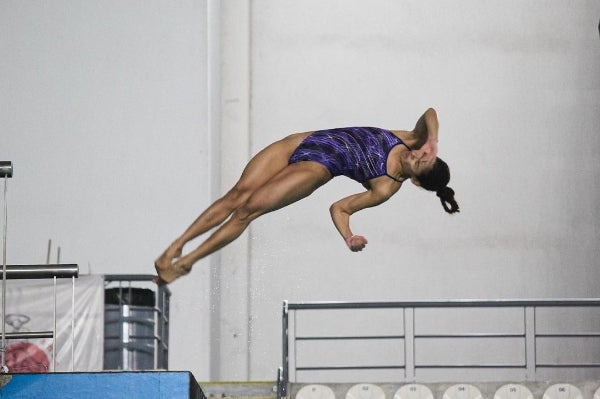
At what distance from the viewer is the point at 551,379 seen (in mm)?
7723

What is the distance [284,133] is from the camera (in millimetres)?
7758

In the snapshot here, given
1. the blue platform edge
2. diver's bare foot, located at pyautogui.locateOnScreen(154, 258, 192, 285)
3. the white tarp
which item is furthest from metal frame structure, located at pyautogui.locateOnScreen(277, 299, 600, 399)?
the blue platform edge

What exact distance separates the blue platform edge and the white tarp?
333 cm

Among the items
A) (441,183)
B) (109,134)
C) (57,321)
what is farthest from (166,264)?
(441,183)

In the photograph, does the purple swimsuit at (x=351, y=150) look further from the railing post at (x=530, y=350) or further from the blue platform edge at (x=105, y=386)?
the blue platform edge at (x=105, y=386)

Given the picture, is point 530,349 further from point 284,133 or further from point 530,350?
point 284,133

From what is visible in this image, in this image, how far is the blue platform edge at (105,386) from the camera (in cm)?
389

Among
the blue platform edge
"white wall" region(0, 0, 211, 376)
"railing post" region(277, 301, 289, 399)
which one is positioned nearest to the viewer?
the blue platform edge

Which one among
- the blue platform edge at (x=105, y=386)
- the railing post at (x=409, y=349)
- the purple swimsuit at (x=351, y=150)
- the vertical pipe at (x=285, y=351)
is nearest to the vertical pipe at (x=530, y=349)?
the railing post at (x=409, y=349)

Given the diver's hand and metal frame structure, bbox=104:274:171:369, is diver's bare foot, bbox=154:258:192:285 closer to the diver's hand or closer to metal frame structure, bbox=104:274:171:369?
metal frame structure, bbox=104:274:171:369

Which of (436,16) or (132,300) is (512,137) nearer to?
(436,16)

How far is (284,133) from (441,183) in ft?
3.36

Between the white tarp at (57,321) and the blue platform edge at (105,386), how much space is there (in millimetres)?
3325

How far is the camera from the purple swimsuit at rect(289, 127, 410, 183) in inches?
298
